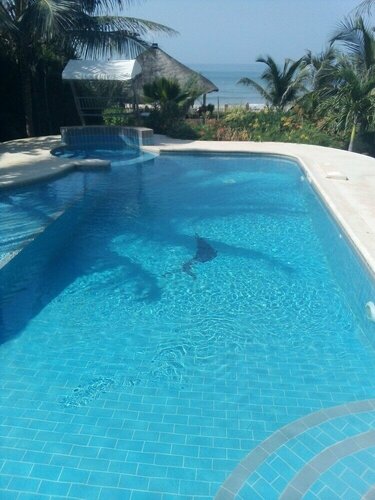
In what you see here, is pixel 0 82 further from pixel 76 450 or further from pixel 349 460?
pixel 349 460

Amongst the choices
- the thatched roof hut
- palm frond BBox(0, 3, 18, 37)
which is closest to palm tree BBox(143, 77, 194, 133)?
the thatched roof hut

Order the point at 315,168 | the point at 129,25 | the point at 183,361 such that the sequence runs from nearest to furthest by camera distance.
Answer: the point at 183,361, the point at 315,168, the point at 129,25

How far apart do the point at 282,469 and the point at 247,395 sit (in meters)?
0.86

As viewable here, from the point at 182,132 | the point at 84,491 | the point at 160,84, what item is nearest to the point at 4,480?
the point at 84,491

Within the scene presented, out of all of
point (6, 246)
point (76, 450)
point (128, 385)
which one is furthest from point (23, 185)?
point (76, 450)

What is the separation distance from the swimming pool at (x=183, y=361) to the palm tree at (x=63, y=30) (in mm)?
6822

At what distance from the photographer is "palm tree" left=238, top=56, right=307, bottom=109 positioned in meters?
17.6

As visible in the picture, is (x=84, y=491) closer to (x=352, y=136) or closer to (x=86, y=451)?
(x=86, y=451)

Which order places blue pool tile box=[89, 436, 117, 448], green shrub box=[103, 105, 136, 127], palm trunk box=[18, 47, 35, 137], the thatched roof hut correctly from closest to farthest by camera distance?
blue pool tile box=[89, 436, 117, 448], palm trunk box=[18, 47, 35, 137], green shrub box=[103, 105, 136, 127], the thatched roof hut

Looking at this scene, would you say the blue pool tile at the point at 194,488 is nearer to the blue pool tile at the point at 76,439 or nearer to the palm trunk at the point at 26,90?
the blue pool tile at the point at 76,439

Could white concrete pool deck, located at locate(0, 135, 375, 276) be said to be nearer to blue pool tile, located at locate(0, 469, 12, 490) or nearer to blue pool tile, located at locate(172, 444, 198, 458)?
blue pool tile, located at locate(172, 444, 198, 458)

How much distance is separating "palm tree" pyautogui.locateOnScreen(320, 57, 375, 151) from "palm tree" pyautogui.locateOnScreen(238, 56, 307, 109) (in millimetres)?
3862

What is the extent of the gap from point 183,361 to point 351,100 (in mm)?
10632

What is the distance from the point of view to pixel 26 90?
45.3 ft
